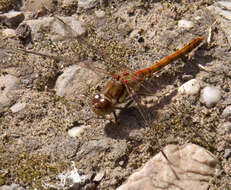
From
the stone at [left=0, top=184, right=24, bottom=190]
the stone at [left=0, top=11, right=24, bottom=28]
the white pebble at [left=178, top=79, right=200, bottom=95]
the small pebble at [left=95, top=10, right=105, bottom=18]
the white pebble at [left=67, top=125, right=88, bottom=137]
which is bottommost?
the stone at [left=0, top=184, right=24, bottom=190]

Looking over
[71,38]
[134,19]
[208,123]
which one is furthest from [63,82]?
[208,123]

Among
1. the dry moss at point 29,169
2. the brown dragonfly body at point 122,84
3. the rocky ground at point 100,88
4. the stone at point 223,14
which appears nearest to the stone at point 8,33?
the rocky ground at point 100,88

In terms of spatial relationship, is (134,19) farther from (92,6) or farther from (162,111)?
(162,111)

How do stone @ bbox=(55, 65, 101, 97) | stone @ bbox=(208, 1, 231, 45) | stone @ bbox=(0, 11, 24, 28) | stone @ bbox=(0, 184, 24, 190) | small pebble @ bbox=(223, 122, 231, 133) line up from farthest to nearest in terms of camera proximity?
stone @ bbox=(0, 11, 24, 28) → stone @ bbox=(208, 1, 231, 45) → stone @ bbox=(55, 65, 101, 97) → small pebble @ bbox=(223, 122, 231, 133) → stone @ bbox=(0, 184, 24, 190)

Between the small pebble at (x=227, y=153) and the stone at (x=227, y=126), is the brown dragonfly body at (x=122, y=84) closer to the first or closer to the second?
the stone at (x=227, y=126)

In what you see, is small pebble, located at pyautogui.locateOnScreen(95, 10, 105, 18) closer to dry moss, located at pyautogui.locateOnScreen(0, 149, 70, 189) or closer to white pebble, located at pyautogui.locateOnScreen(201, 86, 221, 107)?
white pebble, located at pyautogui.locateOnScreen(201, 86, 221, 107)

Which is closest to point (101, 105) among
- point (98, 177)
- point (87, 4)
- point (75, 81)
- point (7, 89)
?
point (75, 81)

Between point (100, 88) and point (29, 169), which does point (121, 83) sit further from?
point (29, 169)

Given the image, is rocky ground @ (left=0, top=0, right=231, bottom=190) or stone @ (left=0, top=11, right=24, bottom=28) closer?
A: rocky ground @ (left=0, top=0, right=231, bottom=190)

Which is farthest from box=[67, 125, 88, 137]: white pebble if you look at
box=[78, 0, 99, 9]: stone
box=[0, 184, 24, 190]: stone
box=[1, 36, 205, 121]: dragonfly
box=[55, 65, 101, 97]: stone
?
box=[78, 0, 99, 9]: stone
